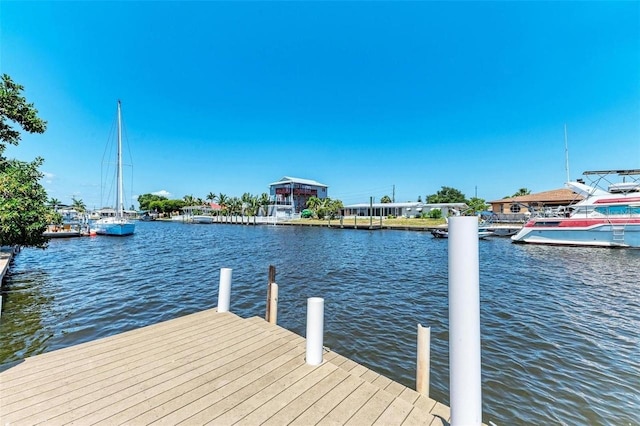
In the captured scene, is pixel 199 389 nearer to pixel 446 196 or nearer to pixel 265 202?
pixel 265 202

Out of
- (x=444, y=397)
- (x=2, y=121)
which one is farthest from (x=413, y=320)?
(x=2, y=121)

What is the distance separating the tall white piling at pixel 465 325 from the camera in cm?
224

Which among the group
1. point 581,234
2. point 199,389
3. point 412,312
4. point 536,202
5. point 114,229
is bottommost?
point 412,312

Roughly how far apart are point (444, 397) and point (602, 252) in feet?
74.2

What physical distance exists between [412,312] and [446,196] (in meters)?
77.1

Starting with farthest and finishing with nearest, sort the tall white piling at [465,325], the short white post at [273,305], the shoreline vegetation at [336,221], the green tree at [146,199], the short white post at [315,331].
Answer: the green tree at [146,199] < the shoreline vegetation at [336,221] < the short white post at [273,305] < the short white post at [315,331] < the tall white piling at [465,325]

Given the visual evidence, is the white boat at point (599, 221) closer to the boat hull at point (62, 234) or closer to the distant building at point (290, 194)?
the boat hull at point (62, 234)

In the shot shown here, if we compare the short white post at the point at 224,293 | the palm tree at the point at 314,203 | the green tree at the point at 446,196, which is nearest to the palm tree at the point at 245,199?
the palm tree at the point at 314,203

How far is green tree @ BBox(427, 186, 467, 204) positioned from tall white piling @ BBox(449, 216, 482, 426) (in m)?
78.9

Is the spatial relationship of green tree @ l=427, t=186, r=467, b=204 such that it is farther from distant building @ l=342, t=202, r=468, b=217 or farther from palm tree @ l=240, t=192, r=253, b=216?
palm tree @ l=240, t=192, r=253, b=216

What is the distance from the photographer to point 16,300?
29.6 ft

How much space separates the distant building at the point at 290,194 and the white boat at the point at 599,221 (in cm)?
5141

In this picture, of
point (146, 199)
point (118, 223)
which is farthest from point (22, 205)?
point (146, 199)

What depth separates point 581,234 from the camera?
2158 cm
